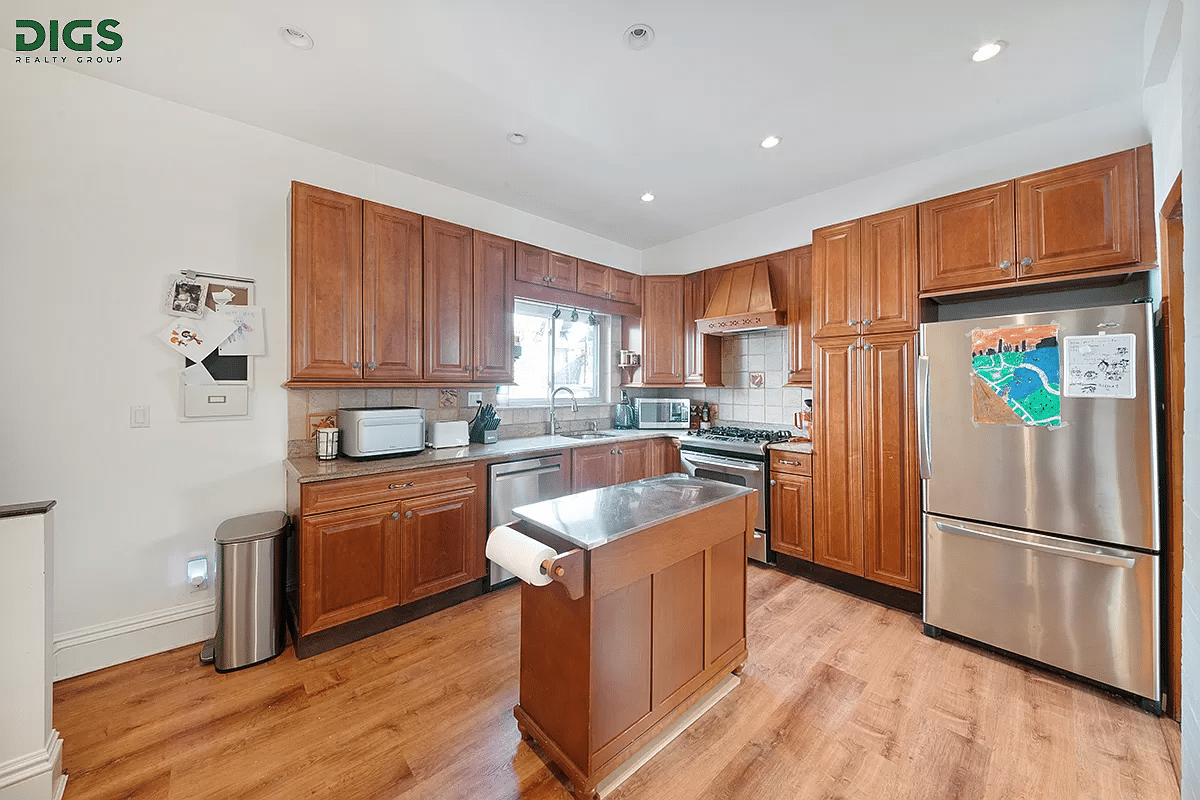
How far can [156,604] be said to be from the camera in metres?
2.32

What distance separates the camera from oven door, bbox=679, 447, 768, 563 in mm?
3383

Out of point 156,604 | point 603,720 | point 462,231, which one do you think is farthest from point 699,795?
point 462,231

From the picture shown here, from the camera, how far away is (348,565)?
7.78 ft

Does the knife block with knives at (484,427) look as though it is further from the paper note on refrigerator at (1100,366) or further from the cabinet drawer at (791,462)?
the paper note on refrigerator at (1100,366)

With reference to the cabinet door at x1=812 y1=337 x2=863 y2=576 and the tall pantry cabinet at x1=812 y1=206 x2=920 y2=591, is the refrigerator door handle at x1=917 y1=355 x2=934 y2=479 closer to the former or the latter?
the tall pantry cabinet at x1=812 y1=206 x2=920 y2=591

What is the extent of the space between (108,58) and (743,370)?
173 inches

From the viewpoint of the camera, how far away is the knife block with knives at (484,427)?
3350mm

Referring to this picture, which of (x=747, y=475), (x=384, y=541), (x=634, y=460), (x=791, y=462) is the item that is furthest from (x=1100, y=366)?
(x=384, y=541)

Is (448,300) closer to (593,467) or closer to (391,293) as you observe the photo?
(391,293)

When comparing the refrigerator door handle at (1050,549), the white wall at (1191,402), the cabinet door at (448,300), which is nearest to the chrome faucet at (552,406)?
A: the cabinet door at (448,300)

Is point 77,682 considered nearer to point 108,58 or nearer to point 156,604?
point 156,604

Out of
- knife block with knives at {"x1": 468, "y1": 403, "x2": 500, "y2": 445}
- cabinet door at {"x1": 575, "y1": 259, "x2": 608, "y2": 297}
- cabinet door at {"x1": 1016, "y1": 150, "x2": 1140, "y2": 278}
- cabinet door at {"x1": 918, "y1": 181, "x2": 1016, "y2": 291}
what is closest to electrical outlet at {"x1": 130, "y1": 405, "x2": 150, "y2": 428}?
knife block with knives at {"x1": 468, "y1": 403, "x2": 500, "y2": 445}

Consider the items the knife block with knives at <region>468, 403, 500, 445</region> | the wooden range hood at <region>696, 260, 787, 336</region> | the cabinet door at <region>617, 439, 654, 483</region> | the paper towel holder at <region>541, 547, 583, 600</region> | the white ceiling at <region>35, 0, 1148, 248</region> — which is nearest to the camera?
A: the paper towel holder at <region>541, 547, 583, 600</region>

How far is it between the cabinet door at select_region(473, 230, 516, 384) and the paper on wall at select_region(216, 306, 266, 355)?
4.03 ft
